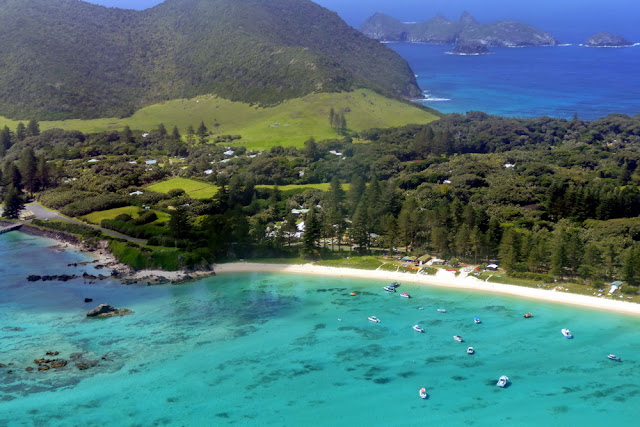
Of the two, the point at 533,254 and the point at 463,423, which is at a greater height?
the point at 533,254

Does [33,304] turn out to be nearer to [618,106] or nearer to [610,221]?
[610,221]

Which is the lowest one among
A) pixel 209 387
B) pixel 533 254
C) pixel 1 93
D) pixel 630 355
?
pixel 209 387

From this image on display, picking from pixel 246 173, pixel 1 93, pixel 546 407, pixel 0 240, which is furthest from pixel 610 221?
pixel 1 93

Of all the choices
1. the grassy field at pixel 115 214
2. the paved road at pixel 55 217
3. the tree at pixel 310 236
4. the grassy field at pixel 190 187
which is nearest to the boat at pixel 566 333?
the tree at pixel 310 236

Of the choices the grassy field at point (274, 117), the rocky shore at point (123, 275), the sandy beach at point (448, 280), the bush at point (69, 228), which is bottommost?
the rocky shore at point (123, 275)

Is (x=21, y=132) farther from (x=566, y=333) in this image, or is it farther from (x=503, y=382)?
(x=566, y=333)

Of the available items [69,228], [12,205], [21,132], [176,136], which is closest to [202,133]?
[176,136]

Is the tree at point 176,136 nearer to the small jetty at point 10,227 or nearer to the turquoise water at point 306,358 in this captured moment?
the small jetty at point 10,227
